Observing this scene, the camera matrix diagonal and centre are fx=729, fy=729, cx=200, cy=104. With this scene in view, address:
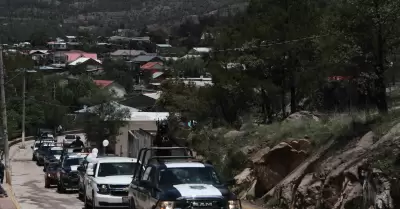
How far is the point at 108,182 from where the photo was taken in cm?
2205

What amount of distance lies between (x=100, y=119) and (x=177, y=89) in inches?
722

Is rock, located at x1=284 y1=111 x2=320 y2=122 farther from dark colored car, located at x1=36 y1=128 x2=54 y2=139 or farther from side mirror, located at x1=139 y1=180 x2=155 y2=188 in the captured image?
dark colored car, located at x1=36 y1=128 x2=54 y2=139

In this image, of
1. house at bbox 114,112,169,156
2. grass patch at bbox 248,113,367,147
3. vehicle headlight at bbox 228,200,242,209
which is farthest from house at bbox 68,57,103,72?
vehicle headlight at bbox 228,200,242,209

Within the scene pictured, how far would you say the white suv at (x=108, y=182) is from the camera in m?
21.7

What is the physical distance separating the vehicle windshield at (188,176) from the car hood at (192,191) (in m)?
0.37

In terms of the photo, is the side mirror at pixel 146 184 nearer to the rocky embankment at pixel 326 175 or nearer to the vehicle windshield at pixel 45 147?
the rocky embankment at pixel 326 175

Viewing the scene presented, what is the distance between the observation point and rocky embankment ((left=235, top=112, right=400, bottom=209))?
15.8m

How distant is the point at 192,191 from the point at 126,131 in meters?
47.1

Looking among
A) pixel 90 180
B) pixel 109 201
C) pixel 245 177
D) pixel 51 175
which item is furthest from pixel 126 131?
pixel 109 201

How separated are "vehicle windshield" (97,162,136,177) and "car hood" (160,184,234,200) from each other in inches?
321

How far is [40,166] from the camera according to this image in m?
56.5

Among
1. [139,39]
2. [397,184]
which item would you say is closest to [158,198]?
[397,184]

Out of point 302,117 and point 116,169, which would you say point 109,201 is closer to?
point 116,169

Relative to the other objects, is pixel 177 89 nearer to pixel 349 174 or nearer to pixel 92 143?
pixel 92 143
